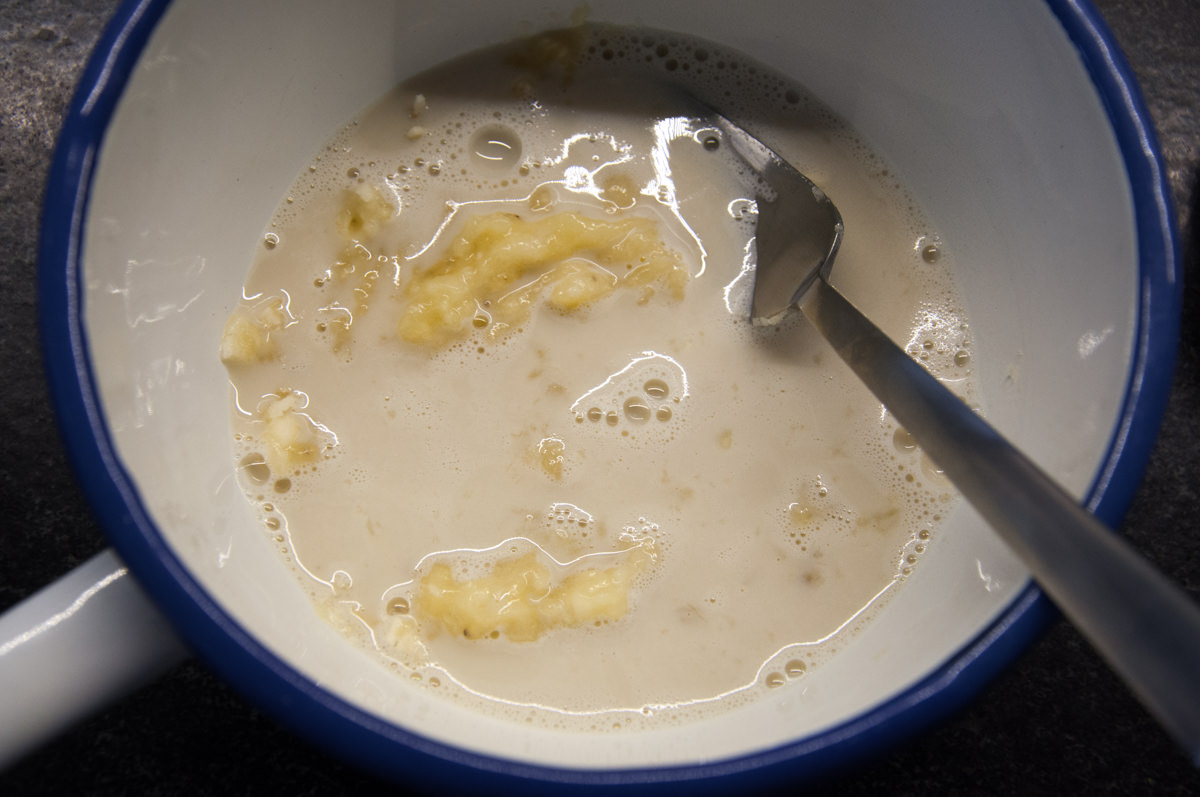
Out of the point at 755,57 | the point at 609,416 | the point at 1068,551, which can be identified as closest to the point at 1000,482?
the point at 1068,551

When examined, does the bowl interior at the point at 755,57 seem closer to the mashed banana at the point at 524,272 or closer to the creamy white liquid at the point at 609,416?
the creamy white liquid at the point at 609,416

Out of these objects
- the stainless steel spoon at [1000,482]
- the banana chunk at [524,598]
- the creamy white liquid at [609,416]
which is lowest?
the banana chunk at [524,598]

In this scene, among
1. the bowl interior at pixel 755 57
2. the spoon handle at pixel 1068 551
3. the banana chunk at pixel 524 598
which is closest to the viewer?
the spoon handle at pixel 1068 551

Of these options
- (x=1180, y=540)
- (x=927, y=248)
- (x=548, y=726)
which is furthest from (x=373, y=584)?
(x=1180, y=540)

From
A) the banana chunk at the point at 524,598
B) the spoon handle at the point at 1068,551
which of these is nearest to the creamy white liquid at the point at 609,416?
the banana chunk at the point at 524,598

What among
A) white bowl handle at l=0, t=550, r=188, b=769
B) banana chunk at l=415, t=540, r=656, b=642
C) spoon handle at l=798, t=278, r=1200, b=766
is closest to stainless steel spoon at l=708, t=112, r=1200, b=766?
spoon handle at l=798, t=278, r=1200, b=766

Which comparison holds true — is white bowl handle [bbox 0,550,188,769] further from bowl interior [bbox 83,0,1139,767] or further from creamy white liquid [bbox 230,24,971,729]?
creamy white liquid [bbox 230,24,971,729]
